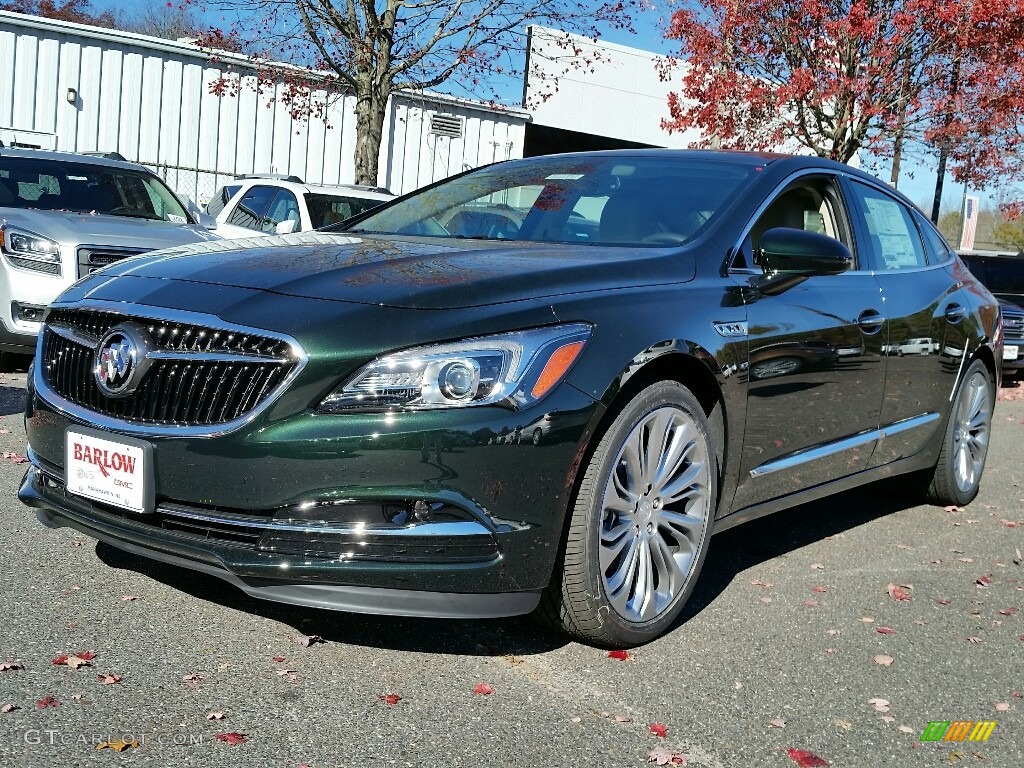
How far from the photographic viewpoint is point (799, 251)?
394cm

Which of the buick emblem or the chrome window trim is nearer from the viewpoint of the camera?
the chrome window trim

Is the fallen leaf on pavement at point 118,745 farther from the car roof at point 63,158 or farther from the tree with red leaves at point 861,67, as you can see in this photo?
the tree with red leaves at point 861,67

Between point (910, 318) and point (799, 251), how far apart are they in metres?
1.25

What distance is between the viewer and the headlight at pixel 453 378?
2.95 metres

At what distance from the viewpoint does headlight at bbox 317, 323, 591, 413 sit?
2945mm

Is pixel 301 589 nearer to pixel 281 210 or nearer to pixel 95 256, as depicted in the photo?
pixel 95 256

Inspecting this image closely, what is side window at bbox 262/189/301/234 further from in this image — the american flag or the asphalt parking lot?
the american flag

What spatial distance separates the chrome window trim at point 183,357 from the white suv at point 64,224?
4602mm

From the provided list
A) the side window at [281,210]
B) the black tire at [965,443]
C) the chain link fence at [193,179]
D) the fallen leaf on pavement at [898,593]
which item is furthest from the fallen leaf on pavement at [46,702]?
the chain link fence at [193,179]

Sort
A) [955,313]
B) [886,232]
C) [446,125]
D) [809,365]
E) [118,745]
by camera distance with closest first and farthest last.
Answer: [118,745], [809,365], [886,232], [955,313], [446,125]

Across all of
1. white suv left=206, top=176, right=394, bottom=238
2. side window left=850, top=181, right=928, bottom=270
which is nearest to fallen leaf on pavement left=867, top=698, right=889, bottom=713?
side window left=850, top=181, right=928, bottom=270

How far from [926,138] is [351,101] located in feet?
37.0

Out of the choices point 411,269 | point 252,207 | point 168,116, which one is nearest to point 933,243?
point 411,269

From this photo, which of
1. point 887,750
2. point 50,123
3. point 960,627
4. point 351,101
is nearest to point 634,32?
point 351,101
